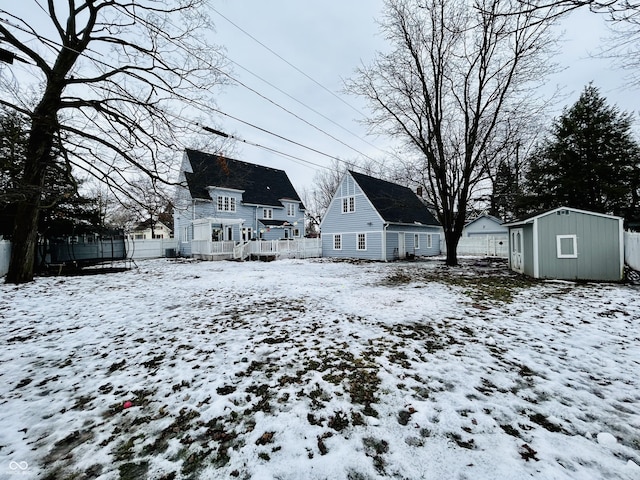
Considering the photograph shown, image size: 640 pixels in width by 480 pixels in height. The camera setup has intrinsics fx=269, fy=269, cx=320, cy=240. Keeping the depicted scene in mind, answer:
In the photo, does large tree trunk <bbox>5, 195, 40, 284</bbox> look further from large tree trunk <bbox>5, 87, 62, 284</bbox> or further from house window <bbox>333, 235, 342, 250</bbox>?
house window <bbox>333, 235, 342, 250</bbox>

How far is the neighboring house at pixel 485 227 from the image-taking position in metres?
30.2

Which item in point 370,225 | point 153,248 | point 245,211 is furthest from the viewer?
point 245,211

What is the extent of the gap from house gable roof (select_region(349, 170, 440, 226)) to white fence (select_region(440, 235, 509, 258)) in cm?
368

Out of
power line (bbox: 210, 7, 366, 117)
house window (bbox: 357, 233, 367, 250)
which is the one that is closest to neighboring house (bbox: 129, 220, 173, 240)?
house window (bbox: 357, 233, 367, 250)

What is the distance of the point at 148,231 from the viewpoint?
152ft

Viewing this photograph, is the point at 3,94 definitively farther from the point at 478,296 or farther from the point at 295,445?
the point at 478,296

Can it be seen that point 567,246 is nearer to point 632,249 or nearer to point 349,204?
point 632,249

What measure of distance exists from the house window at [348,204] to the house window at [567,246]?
12.8m

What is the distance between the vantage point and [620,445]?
2.20 metres

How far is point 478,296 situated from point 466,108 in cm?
1277

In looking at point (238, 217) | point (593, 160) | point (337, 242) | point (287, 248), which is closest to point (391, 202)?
point (337, 242)

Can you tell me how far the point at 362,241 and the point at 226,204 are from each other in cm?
1234

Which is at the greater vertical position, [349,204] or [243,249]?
[349,204]

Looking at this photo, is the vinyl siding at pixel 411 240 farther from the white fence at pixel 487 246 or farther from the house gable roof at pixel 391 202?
the white fence at pixel 487 246
